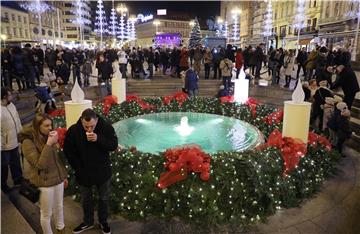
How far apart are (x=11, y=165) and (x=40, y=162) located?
2241mm

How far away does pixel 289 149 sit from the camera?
16.2 ft

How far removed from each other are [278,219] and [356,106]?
6.81 m

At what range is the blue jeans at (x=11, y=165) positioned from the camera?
15.8ft

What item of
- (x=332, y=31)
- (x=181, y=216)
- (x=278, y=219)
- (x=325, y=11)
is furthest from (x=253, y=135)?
(x=325, y=11)

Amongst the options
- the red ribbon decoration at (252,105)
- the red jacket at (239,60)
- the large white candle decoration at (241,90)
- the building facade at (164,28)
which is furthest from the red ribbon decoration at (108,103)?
the building facade at (164,28)

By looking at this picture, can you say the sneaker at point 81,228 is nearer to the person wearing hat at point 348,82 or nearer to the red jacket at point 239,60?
the person wearing hat at point 348,82

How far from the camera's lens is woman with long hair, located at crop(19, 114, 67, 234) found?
331 cm

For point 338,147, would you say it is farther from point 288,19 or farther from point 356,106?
point 288,19

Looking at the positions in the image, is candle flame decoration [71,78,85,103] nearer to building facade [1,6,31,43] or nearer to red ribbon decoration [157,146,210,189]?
red ribbon decoration [157,146,210,189]

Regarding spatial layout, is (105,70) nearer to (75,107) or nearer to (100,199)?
(75,107)

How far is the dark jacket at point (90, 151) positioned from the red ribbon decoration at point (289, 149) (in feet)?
9.21

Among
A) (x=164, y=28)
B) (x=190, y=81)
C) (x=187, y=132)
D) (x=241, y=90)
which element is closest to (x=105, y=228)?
(x=187, y=132)

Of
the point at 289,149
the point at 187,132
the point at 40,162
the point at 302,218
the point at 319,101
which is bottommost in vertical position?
the point at 302,218

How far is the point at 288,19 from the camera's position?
1980 inches
